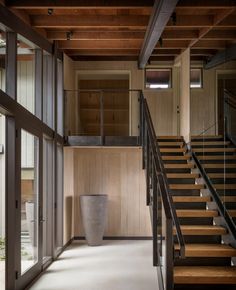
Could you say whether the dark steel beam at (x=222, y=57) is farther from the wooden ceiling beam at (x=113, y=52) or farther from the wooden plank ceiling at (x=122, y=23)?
the wooden ceiling beam at (x=113, y=52)

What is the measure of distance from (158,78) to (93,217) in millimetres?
3636

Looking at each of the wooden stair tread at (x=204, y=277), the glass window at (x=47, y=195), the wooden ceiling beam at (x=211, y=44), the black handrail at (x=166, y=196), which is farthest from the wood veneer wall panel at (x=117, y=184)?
the wooden stair tread at (x=204, y=277)

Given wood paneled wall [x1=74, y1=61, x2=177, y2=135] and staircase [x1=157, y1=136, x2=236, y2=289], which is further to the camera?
wood paneled wall [x1=74, y1=61, x2=177, y2=135]

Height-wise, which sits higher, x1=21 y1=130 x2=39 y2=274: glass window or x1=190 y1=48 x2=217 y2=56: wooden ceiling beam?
x1=190 y1=48 x2=217 y2=56: wooden ceiling beam

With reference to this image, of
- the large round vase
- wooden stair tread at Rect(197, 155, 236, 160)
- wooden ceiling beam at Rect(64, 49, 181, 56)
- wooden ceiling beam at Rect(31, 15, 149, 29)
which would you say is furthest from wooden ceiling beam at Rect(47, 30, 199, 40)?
the large round vase

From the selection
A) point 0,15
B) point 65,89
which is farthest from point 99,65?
point 0,15

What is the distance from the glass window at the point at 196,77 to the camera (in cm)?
987

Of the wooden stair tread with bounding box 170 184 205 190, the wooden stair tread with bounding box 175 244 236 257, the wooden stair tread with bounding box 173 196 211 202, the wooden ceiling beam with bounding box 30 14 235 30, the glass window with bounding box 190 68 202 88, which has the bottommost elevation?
the wooden stair tread with bounding box 175 244 236 257

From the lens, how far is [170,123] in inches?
412

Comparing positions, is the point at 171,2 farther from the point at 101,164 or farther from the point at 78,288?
the point at 101,164

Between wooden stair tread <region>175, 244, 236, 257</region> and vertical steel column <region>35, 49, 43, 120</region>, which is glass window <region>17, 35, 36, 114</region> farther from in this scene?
wooden stair tread <region>175, 244, 236, 257</region>

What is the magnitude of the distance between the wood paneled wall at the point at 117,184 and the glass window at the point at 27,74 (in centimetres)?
321

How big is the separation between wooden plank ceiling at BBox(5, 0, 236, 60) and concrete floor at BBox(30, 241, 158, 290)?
3722 millimetres

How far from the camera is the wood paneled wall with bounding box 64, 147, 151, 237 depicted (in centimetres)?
1020
